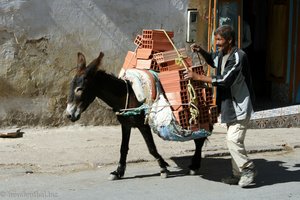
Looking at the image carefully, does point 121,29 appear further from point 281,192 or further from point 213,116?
point 281,192

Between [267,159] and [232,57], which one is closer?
[232,57]

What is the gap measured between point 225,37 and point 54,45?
3664 millimetres

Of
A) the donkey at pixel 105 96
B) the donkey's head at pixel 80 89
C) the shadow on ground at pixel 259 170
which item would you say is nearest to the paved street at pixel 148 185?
the shadow on ground at pixel 259 170

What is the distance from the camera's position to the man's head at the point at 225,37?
6.48 meters

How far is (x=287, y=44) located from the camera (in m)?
11.5

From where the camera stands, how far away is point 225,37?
649cm

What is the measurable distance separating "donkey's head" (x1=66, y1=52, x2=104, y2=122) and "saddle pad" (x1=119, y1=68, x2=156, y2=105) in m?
0.55

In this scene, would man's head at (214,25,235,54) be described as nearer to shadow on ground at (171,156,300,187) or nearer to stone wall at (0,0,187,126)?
shadow on ground at (171,156,300,187)

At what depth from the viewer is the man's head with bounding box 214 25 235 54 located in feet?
21.2

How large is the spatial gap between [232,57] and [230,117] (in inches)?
26.5

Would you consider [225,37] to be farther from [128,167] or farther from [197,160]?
[128,167]

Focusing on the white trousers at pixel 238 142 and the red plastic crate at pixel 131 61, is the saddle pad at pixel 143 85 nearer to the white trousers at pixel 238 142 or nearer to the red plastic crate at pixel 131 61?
the red plastic crate at pixel 131 61

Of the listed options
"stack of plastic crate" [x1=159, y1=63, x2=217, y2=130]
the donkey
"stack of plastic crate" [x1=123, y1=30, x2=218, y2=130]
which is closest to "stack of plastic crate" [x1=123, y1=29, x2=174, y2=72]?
"stack of plastic crate" [x1=123, y1=30, x2=218, y2=130]

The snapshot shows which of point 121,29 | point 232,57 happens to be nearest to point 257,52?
point 121,29
